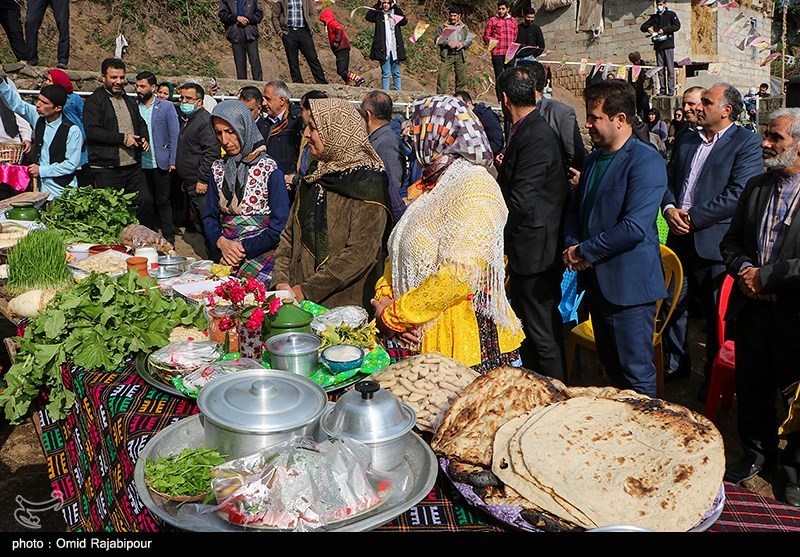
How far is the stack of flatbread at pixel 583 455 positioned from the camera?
140 centimetres

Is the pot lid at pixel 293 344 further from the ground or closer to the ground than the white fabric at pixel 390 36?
closer to the ground

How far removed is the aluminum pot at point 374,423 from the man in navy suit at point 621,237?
1.98 metres

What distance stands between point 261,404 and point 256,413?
0.03 meters

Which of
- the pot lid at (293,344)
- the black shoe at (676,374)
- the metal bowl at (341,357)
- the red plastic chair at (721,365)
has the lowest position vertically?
the black shoe at (676,374)

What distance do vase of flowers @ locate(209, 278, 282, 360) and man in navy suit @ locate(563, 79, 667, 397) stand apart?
5.76 ft

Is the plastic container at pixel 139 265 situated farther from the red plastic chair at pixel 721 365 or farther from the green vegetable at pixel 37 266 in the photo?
the red plastic chair at pixel 721 365

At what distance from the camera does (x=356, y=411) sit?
61.7 inches

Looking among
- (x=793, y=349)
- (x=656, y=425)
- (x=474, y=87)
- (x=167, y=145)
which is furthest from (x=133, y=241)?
(x=474, y=87)

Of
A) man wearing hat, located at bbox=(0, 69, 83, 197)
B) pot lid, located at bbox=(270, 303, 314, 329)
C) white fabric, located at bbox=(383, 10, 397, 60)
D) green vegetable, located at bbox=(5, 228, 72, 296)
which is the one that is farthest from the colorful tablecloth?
white fabric, located at bbox=(383, 10, 397, 60)

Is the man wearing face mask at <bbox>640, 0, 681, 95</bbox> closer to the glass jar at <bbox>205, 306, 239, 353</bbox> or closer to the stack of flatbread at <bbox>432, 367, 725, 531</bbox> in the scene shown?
the glass jar at <bbox>205, 306, 239, 353</bbox>

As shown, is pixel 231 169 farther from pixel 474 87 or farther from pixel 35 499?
pixel 474 87

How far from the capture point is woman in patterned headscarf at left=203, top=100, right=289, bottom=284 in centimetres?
364

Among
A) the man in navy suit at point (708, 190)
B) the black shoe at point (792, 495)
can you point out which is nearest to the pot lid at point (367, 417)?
the black shoe at point (792, 495)
